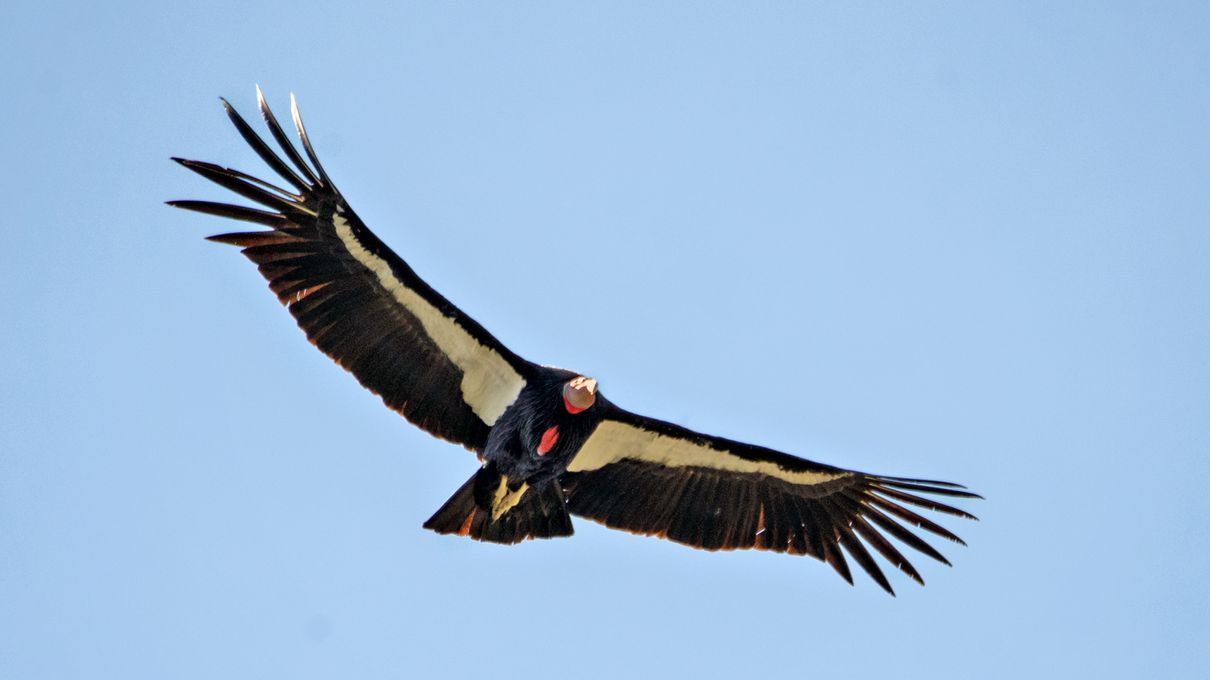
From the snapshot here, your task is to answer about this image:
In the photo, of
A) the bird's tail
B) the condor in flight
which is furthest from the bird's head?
the bird's tail

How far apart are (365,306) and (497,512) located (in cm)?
234

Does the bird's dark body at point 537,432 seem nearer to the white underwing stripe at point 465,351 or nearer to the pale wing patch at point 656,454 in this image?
the white underwing stripe at point 465,351

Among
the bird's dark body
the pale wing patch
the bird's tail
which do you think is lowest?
the bird's tail

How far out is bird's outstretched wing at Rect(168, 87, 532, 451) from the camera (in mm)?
13039

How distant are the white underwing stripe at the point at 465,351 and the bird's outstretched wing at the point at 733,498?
3.30 feet

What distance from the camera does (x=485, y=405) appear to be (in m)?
14.3

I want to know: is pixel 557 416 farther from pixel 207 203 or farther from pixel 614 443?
pixel 207 203

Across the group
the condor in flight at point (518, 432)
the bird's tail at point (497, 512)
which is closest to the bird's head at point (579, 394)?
the condor in flight at point (518, 432)

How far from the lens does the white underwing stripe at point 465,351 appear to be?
13.5 meters

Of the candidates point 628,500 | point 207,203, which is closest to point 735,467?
point 628,500

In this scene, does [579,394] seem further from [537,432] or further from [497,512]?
[497,512]

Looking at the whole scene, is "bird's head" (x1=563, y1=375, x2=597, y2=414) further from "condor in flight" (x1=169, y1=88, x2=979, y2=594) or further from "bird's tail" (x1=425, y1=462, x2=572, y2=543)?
"bird's tail" (x1=425, y1=462, x2=572, y2=543)

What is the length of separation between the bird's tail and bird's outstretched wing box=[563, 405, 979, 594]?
0.63 m

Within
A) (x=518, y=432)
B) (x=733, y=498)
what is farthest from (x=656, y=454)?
(x=518, y=432)
